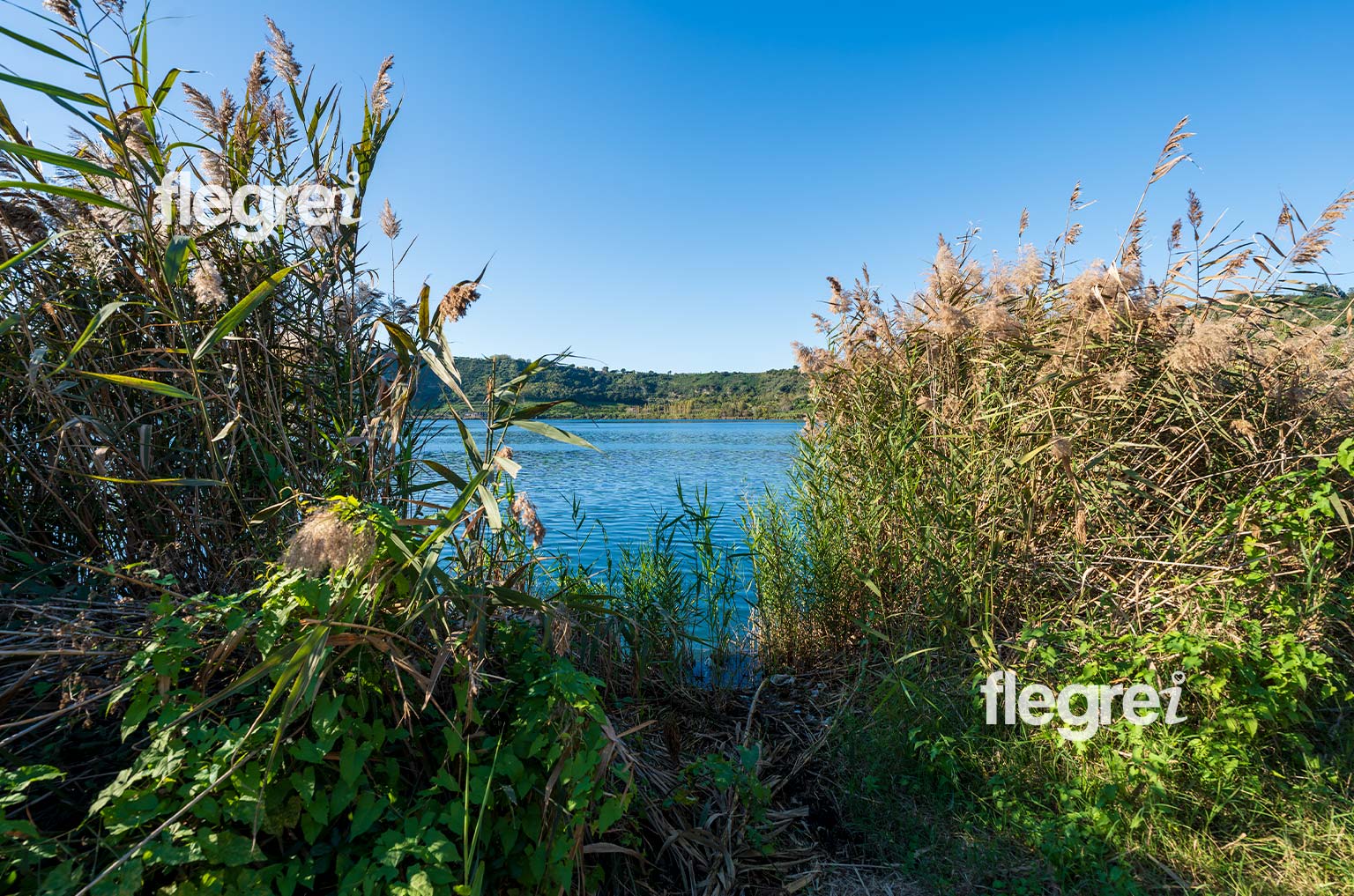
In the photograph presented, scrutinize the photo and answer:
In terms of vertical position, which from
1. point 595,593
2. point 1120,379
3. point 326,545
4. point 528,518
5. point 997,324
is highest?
point 997,324

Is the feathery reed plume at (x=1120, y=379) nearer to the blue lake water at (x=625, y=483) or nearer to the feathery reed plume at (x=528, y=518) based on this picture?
the blue lake water at (x=625, y=483)

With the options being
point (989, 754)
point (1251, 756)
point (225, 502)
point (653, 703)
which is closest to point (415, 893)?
point (225, 502)

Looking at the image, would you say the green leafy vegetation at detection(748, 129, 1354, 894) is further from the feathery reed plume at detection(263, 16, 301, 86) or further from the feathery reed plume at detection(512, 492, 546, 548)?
the feathery reed plume at detection(263, 16, 301, 86)

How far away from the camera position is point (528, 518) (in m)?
2.53

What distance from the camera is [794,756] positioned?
293 cm

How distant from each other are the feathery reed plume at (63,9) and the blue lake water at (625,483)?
148 cm

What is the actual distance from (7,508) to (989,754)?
3.79m

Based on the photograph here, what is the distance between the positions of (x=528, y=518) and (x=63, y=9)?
6.60 ft

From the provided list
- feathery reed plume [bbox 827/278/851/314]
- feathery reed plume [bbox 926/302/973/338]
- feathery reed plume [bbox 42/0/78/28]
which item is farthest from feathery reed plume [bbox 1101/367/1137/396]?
feathery reed plume [bbox 42/0/78/28]

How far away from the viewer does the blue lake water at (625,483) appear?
4504 mm

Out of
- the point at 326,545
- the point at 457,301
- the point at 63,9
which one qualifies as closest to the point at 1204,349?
the point at 457,301

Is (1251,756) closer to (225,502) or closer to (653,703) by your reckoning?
(653,703)

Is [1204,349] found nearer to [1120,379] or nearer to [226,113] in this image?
[1120,379]

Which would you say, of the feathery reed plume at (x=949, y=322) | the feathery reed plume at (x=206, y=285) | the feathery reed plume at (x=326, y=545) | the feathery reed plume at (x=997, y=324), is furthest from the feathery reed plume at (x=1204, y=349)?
the feathery reed plume at (x=206, y=285)
